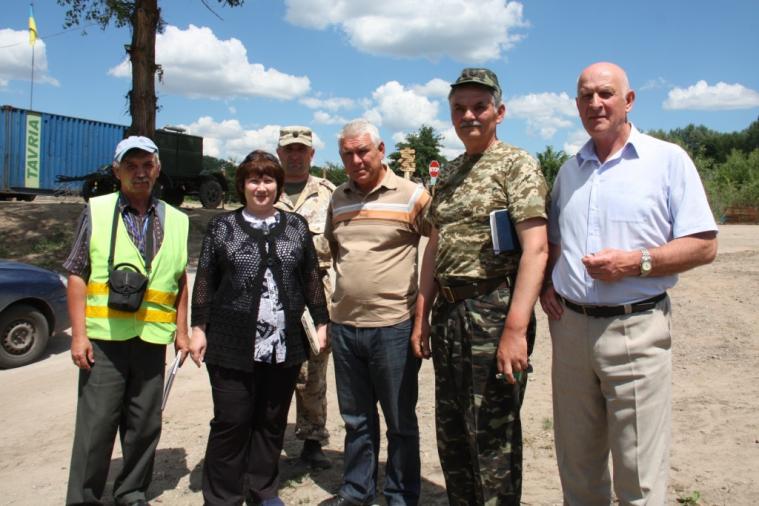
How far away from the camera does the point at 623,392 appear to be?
2.35 metres

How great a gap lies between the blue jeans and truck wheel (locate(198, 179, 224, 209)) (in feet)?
52.9

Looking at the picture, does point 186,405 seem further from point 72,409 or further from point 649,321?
point 649,321

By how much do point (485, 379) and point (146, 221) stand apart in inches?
71.9

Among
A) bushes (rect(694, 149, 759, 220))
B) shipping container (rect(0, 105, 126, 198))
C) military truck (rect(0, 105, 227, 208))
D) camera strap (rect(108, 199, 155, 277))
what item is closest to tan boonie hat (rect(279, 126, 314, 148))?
camera strap (rect(108, 199, 155, 277))

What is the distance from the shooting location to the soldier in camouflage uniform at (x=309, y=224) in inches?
145

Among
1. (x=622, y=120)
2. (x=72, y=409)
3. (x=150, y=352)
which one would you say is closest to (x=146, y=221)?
(x=150, y=352)

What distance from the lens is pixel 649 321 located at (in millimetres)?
2318

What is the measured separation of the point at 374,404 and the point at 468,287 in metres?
0.96

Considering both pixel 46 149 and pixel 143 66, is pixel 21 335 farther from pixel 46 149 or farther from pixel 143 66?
pixel 46 149

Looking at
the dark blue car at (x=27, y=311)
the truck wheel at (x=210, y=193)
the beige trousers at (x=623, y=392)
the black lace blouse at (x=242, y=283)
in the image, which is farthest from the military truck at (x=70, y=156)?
the beige trousers at (x=623, y=392)

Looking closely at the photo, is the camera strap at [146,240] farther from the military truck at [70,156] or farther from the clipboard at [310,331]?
the military truck at [70,156]

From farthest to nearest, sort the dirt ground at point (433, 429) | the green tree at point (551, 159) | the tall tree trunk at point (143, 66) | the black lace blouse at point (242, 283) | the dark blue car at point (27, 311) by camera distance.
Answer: the green tree at point (551, 159)
the tall tree trunk at point (143, 66)
the dark blue car at point (27, 311)
the dirt ground at point (433, 429)
the black lace blouse at point (242, 283)

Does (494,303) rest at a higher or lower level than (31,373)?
higher

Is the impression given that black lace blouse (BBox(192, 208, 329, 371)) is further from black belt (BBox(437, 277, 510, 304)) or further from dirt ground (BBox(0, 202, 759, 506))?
dirt ground (BBox(0, 202, 759, 506))
